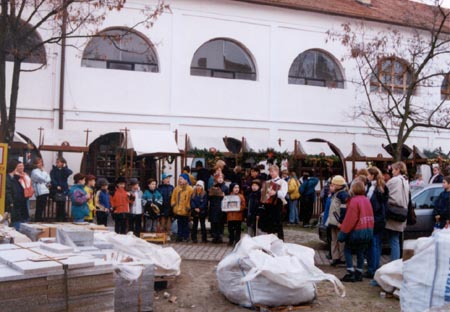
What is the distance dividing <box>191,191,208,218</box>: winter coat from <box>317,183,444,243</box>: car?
260cm

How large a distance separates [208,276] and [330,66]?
15.3 m

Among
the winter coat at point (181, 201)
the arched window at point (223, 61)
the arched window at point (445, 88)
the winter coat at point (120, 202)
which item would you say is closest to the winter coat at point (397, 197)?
the winter coat at point (181, 201)

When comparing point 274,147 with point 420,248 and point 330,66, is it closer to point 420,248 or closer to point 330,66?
point 330,66

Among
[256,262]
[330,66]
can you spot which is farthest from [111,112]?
[256,262]

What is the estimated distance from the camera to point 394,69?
21.1 m

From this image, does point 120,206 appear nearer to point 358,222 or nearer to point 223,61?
point 358,222

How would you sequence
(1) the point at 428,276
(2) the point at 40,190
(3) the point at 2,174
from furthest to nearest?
(2) the point at 40,190 → (3) the point at 2,174 → (1) the point at 428,276

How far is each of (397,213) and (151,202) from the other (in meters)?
5.66

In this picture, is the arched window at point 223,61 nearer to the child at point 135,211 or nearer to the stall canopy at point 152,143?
the stall canopy at point 152,143

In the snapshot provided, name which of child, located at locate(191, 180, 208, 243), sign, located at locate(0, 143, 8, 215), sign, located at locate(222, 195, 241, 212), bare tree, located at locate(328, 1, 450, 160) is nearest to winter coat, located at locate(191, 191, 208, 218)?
child, located at locate(191, 180, 208, 243)

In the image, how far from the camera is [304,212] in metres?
15.6

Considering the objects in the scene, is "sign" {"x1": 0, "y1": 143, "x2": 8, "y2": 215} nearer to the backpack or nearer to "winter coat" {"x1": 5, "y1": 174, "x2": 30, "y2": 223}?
"winter coat" {"x1": 5, "y1": 174, "x2": 30, "y2": 223}

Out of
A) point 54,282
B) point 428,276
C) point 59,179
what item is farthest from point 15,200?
point 428,276

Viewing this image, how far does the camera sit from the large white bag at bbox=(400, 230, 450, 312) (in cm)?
516
